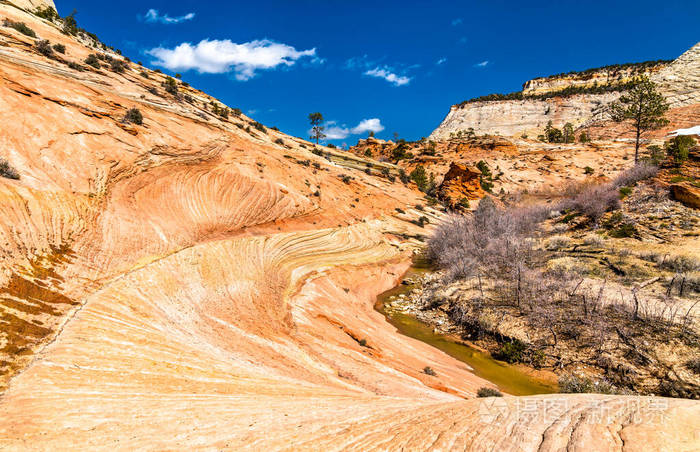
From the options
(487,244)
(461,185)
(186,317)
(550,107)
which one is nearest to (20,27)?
(186,317)

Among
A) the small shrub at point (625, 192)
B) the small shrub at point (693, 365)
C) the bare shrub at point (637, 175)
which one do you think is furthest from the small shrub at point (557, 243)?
the small shrub at point (693, 365)

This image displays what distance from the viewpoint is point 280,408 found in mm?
5672

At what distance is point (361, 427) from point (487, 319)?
12.3 metres

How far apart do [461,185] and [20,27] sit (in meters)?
48.9

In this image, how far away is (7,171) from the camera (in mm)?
9906

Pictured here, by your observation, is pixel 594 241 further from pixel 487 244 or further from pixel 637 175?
pixel 637 175

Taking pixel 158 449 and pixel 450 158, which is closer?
pixel 158 449

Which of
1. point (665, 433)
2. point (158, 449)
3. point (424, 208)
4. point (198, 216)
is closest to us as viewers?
point (665, 433)

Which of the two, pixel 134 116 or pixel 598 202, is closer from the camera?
pixel 134 116

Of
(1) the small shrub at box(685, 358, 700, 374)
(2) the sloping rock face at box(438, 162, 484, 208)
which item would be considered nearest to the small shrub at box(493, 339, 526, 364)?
(1) the small shrub at box(685, 358, 700, 374)

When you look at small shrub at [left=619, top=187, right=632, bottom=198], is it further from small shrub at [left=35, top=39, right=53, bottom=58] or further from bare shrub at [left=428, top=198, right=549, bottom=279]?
small shrub at [left=35, top=39, right=53, bottom=58]

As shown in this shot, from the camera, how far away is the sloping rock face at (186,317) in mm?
4434

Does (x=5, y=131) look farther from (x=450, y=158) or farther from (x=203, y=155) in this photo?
(x=450, y=158)

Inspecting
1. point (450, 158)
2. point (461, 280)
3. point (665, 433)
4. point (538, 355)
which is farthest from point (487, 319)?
point (450, 158)
